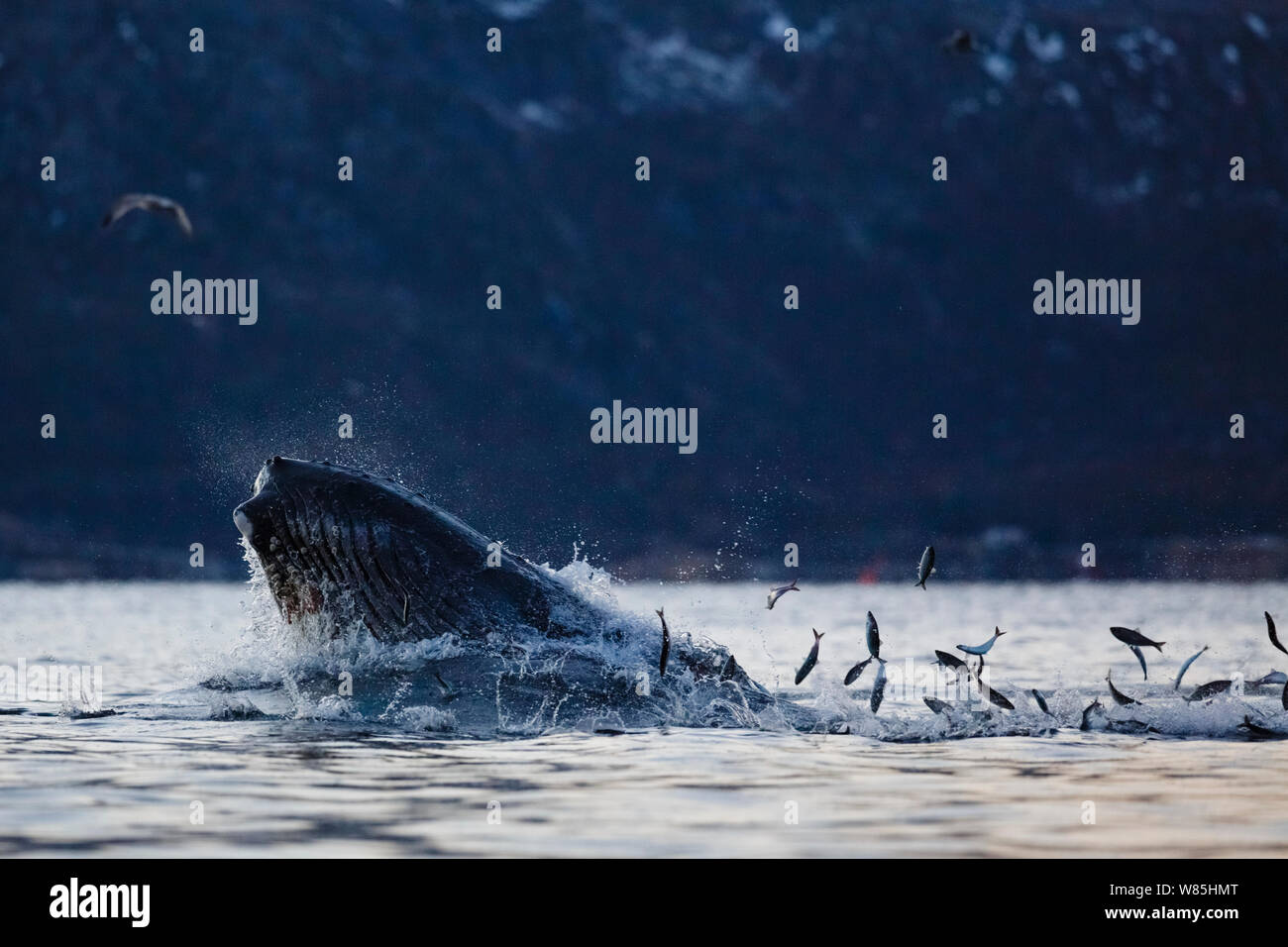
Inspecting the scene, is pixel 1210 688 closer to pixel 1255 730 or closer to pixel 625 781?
pixel 1255 730

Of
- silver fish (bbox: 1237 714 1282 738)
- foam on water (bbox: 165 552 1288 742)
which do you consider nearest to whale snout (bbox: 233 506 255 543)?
foam on water (bbox: 165 552 1288 742)

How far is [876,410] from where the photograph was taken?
14812cm

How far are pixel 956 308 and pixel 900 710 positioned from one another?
150606 millimetres

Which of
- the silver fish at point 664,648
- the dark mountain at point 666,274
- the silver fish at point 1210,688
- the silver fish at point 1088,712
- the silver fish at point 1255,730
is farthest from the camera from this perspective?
the dark mountain at point 666,274

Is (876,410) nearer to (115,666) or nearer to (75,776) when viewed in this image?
(115,666)

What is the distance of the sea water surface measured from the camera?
9719 millimetres

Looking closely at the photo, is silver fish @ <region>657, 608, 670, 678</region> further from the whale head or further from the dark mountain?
the dark mountain

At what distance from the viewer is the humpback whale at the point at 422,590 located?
45.6 feet

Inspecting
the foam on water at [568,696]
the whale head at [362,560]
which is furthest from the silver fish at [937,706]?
the whale head at [362,560]

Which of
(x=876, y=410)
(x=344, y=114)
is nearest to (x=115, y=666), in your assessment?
(x=876, y=410)

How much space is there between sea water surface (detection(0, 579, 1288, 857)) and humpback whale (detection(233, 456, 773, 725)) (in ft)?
1.76

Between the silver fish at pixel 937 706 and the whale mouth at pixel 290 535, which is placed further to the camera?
the silver fish at pixel 937 706

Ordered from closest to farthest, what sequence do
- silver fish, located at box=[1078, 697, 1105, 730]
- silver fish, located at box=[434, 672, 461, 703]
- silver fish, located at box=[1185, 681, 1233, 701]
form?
1. silver fish, located at box=[1185, 681, 1233, 701]
2. silver fish, located at box=[434, 672, 461, 703]
3. silver fish, located at box=[1078, 697, 1105, 730]

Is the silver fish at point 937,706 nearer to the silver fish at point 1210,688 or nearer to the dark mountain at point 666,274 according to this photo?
the silver fish at point 1210,688
